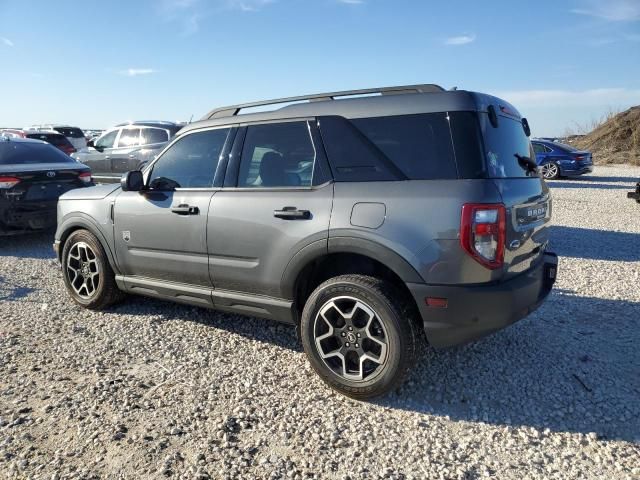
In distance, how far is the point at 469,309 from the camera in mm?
2834

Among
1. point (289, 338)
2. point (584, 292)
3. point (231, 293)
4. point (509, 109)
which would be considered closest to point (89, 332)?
point (231, 293)

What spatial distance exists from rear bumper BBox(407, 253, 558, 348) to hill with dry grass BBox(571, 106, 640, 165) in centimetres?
3175

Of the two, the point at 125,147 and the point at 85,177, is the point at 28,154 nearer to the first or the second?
the point at 85,177

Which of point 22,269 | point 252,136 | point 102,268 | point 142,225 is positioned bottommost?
point 22,269

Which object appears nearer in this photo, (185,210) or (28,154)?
(185,210)

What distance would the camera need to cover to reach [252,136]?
12.3 ft

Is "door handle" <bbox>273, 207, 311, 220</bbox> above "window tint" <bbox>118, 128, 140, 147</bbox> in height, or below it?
below

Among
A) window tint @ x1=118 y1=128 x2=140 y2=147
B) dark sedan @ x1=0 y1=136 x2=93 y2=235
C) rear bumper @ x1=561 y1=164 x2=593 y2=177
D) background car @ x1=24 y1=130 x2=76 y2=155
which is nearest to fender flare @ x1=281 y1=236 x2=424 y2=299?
dark sedan @ x1=0 y1=136 x2=93 y2=235

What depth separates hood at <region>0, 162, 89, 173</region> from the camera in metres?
7.17

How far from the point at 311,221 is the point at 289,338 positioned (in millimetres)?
1357

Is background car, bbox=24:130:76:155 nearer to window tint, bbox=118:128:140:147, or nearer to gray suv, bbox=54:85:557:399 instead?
window tint, bbox=118:128:140:147

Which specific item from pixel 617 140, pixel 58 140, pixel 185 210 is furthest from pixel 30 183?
pixel 617 140

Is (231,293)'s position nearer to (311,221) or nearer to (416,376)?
(311,221)

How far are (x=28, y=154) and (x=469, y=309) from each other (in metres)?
7.68
